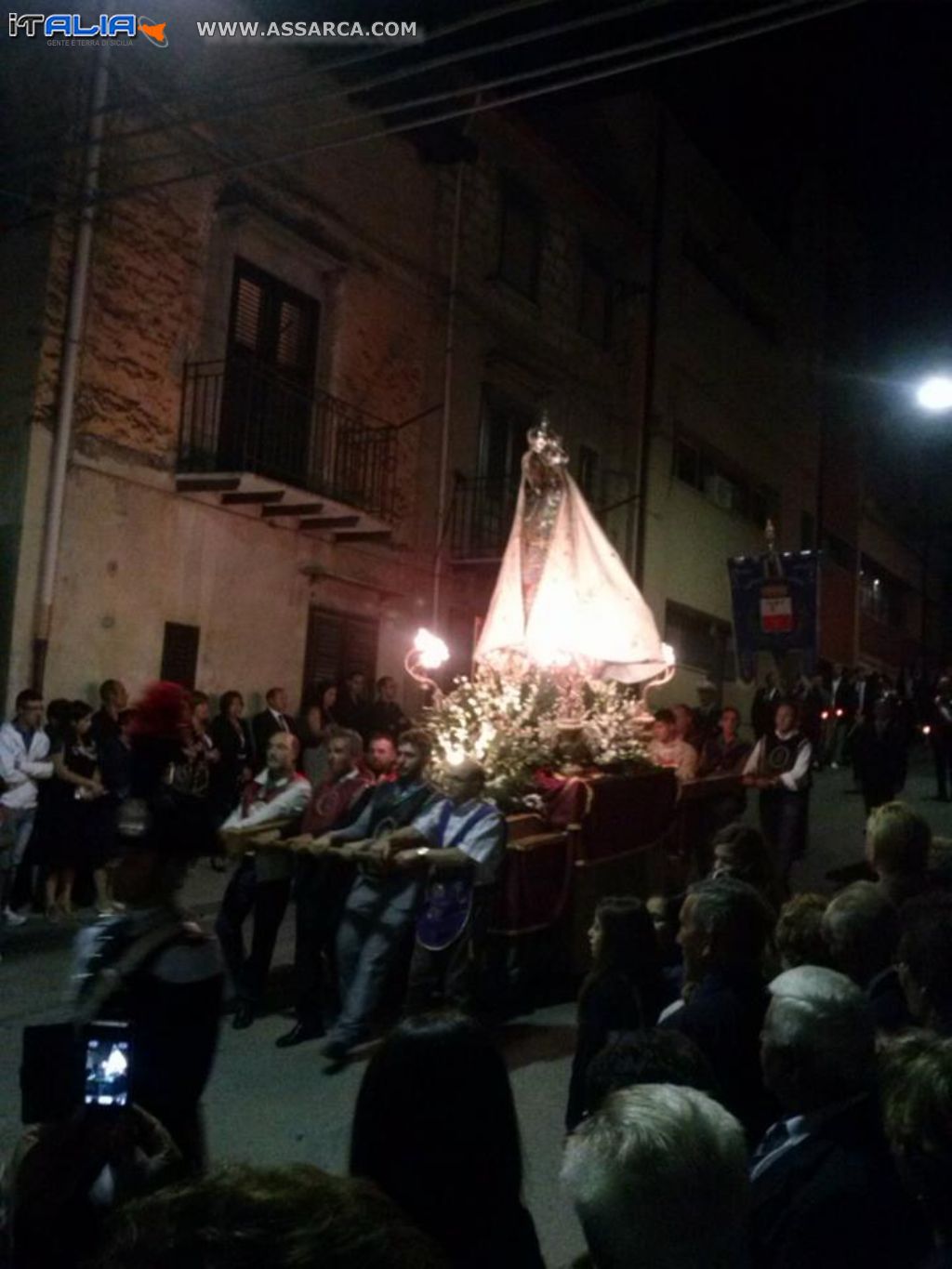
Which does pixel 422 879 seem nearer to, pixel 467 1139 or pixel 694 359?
pixel 467 1139

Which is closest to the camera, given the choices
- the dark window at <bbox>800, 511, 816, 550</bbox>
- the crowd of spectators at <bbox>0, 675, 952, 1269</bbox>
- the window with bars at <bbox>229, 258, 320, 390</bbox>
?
the crowd of spectators at <bbox>0, 675, 952, 1269</bbox>

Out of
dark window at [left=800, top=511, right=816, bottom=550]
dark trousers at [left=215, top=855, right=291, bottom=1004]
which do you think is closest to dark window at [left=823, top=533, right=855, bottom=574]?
dark window at [left=800, top=511, right=816, bottom=550]

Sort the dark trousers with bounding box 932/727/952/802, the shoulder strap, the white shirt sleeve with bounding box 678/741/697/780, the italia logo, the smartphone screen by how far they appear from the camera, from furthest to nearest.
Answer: the dark trousers with bounding box 932/727/952/802, the italia logo, the white shirt sleeve with bounding box 678/741/697/780, the shoulder strap, the smartphone screen

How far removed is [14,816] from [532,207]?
1375cm

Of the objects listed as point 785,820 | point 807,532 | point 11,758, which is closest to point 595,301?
point 807,532

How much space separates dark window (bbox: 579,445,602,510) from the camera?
69.6 feet

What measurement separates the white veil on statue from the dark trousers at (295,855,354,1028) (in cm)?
311

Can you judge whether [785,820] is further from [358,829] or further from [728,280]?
[728,280]

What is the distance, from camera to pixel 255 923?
7414 millimetres

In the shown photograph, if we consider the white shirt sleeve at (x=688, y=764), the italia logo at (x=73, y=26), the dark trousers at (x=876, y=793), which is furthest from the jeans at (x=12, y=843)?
the dark trousers at (x=876, y=793)

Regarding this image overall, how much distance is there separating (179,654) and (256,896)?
6114mm

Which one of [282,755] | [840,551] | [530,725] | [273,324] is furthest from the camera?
[840,551]

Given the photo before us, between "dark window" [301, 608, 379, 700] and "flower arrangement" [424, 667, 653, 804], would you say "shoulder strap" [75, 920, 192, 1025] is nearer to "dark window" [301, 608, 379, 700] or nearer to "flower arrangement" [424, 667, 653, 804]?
"flower arrangement" [424, 667, 653, 804]

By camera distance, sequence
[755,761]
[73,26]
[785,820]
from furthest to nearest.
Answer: [73,26] → [755,761] → [785,820]
